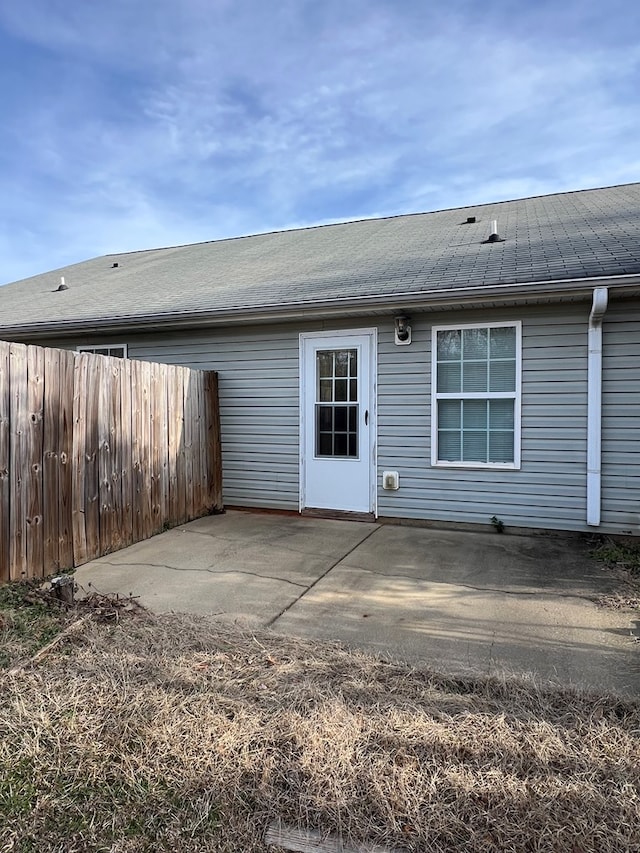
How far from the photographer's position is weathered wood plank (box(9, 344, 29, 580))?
13.1ft

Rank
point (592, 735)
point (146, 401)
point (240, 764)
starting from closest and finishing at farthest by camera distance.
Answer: point (240, 764), point (592, 735), point (146, 401)

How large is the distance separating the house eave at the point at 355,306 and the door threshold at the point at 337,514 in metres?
2.35

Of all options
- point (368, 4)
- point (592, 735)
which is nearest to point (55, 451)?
point (592, 735)

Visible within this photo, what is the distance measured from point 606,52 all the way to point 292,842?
9188 millimetres

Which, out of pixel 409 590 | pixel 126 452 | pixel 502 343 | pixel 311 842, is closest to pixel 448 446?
pixel 502 343

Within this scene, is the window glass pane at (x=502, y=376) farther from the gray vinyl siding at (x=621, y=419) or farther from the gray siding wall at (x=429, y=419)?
the gray vinyl siding at (x=621, y=419)

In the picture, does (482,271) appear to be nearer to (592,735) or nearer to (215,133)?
(592,735)

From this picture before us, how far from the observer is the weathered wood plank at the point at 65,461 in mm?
4445

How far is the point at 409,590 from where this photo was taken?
404 centimetres

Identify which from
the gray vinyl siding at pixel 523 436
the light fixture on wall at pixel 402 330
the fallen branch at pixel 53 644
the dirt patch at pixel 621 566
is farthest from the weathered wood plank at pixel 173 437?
the dirt patch at pixel 621 566

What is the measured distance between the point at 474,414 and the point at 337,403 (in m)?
1.62

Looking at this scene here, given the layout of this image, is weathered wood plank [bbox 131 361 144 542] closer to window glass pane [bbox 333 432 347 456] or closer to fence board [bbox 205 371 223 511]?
fence board [bbox 205 371 223 511]

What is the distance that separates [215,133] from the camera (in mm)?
11273

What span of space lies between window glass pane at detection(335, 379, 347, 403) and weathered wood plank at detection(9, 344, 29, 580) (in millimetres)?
3436
